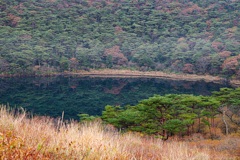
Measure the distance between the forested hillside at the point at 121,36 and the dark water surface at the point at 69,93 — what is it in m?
5.89

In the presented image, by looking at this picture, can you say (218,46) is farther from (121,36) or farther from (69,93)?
(69,93)

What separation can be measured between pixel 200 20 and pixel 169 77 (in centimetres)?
2438

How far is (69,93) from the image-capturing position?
29.9 metres

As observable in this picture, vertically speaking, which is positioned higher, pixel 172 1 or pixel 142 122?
pixel 172 1

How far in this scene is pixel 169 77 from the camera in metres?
44.6

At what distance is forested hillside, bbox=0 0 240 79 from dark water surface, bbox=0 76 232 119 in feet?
19.3

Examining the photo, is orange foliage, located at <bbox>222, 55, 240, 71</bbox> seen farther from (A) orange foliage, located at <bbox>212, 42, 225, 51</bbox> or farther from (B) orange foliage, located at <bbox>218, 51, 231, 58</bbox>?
(A) orange foliage, located at <bbox>212, 42, 225, 51</bbox>

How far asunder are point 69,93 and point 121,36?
104 ft

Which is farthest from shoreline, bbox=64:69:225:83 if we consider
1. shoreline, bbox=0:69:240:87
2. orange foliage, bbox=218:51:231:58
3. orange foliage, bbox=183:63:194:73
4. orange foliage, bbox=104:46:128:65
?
orange foliage, bbox=218:51:231:58

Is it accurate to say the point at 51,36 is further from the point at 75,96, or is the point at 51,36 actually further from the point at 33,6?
the point at 75,96

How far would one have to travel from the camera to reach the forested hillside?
142 ft

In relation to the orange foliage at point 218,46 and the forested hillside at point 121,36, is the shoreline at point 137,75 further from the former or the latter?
the orange foliage at point 218,46

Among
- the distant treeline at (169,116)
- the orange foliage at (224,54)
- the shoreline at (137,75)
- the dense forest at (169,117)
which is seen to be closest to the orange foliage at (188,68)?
the shoreline at (137,75)

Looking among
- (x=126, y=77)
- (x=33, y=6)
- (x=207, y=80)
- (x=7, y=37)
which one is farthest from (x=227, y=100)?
(x=33, y=6)
